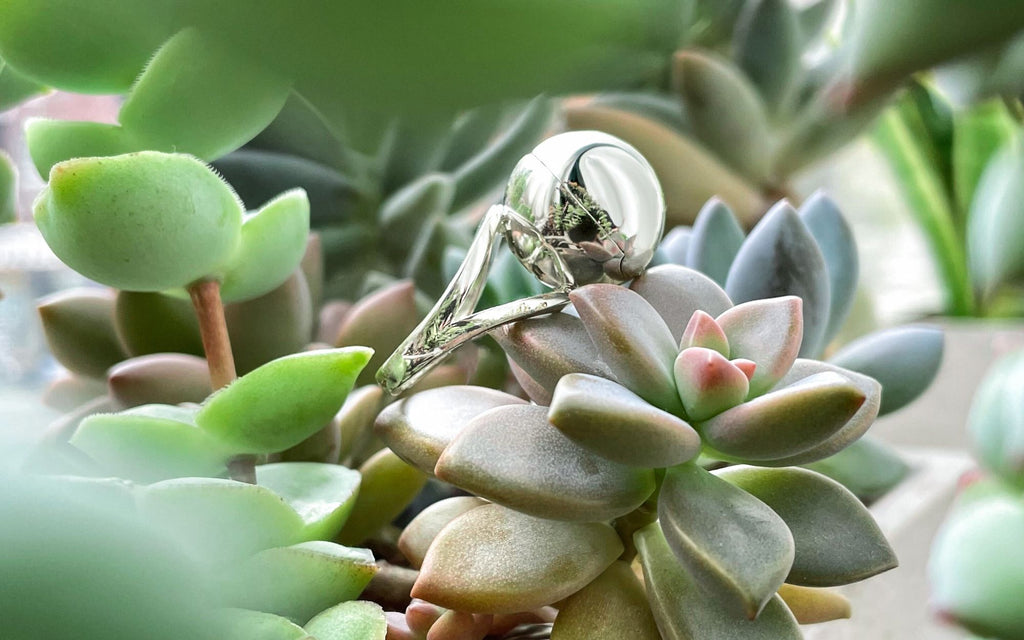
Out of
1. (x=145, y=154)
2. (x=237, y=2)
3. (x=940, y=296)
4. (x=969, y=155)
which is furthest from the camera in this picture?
(x=940, y=296)

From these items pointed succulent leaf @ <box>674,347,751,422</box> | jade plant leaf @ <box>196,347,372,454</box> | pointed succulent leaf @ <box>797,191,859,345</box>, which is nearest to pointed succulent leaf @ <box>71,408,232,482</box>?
Result: jade plant leaf @ <box>196,347,372,454</box>

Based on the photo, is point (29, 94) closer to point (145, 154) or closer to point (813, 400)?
point (145, 154)

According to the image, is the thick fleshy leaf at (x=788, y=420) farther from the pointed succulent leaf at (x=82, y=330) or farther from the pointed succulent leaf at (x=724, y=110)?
the pointed succulent leaf at (x=724, y=110)

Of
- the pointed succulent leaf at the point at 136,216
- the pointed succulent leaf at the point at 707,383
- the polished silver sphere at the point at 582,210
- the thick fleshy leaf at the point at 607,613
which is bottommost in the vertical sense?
the thick fleshy leaf at the point at 607,613

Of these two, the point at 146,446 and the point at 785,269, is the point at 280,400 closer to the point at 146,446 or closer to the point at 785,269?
the point at 146,446

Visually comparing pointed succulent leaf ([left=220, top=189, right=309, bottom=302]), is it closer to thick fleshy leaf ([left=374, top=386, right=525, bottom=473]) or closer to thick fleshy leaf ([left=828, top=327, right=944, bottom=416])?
thick fleshy leaf ([left=374, top=386, right=525, bottom=473])

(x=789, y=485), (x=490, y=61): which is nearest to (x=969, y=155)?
(x=789, y=485)

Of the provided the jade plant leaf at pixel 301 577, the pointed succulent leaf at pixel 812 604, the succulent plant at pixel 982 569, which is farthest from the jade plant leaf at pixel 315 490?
the succulent plant at pixel 982 569
